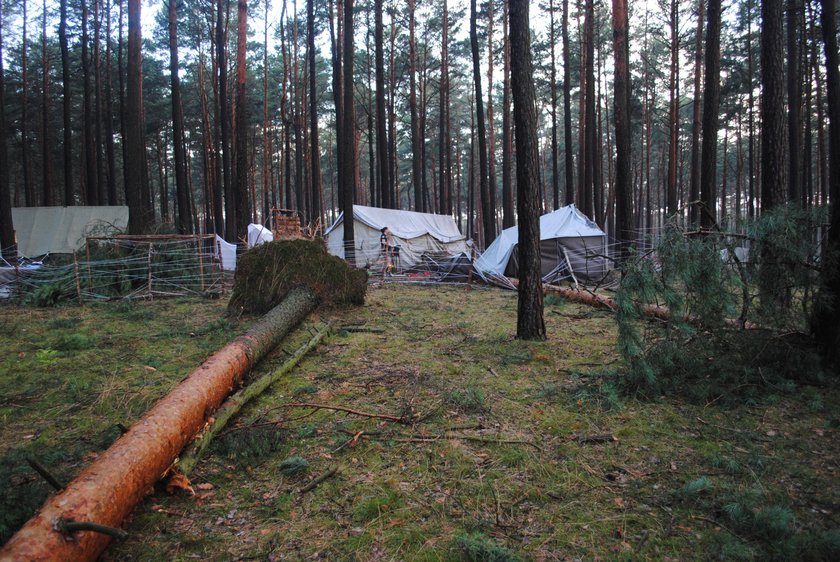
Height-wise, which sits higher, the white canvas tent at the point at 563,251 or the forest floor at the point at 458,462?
the white canvas tent at the point at 563,251

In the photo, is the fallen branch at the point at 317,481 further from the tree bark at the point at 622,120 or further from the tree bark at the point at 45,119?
the tree bark at the point at 45,119

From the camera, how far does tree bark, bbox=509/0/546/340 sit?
5.74 metres

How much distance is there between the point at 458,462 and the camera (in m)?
2.91

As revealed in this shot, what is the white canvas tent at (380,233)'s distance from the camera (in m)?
17.7

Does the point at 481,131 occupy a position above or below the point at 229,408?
above

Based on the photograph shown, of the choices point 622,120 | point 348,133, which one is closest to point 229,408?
point 622,120

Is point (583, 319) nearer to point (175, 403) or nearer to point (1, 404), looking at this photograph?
point (175, 403)

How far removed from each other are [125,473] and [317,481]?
1.01 m

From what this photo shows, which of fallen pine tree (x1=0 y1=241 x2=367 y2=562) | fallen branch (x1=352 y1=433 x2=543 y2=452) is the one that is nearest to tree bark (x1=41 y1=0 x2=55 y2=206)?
fallen pine tree (x1=0 y1=241 x2=367 y2=562)

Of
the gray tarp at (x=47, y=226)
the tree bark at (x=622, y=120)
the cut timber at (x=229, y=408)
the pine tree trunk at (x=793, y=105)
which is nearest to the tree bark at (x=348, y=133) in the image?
the tree bark at (x=622, y=120)

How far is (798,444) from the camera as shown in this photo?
294 cm

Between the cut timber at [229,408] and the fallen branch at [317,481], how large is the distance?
800mm

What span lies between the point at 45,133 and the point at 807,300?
26760 mm

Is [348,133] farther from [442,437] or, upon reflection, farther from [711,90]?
[442,437]
